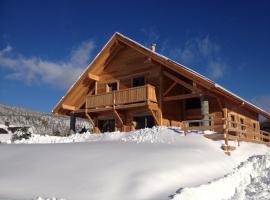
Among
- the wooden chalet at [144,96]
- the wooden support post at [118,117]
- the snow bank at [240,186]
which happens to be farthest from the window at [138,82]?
the snow bank at [240,186]

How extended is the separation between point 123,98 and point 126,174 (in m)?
13.4

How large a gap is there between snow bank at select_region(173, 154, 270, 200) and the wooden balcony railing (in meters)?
10.3

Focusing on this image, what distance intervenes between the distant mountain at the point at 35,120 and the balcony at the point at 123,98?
9.98 metres

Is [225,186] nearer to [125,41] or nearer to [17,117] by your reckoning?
[125,41]

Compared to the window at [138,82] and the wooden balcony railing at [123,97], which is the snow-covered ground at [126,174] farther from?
the window at [138,82]

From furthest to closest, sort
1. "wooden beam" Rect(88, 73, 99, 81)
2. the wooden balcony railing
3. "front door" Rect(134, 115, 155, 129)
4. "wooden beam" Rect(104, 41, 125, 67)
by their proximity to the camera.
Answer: "wooden beam" Rect(88, 73, 99, 81) < "wooden beam" Rect(104, 41, 125, 67) < "front door" Rect(134, 115, 155, 129) < the wooden balcony railing

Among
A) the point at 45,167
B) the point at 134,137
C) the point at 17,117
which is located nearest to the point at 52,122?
the point at 17,117

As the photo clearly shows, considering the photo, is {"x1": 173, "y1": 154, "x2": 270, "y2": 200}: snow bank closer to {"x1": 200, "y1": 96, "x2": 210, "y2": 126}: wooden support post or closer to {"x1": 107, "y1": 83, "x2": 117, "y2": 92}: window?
{"x1": 200, "y1": 96, "x2": 210, "y2": 126}: wooden support post

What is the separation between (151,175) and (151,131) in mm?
9228

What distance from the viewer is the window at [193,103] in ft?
74.1

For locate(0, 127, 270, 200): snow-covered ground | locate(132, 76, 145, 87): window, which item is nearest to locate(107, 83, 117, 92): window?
locate(132, 76, 145, 87): window

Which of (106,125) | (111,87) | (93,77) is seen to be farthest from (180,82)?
(106,125)

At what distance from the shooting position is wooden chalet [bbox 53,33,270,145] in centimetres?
2038

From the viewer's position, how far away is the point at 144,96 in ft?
70.7
